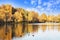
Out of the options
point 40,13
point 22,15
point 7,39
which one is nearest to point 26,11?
point 22,15

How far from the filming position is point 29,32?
239 centimetres

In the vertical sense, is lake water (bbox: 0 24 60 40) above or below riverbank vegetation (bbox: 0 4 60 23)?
below

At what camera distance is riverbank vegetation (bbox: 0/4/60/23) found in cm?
233

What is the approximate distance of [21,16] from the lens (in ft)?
7.84

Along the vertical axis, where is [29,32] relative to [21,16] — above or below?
below

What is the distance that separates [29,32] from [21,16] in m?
0.31

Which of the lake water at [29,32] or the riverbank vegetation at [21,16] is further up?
the riverbank vegetation at [21,16]

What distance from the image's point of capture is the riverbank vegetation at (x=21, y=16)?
2.33m

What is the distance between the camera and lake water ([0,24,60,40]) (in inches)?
91.9

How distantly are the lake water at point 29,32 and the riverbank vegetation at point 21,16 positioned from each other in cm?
9

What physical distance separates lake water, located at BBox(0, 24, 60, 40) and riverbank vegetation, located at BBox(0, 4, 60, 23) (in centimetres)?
9

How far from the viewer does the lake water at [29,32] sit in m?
2.33

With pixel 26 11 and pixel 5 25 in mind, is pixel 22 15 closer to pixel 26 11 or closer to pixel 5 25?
pixel 26 11

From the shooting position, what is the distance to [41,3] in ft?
7.93
